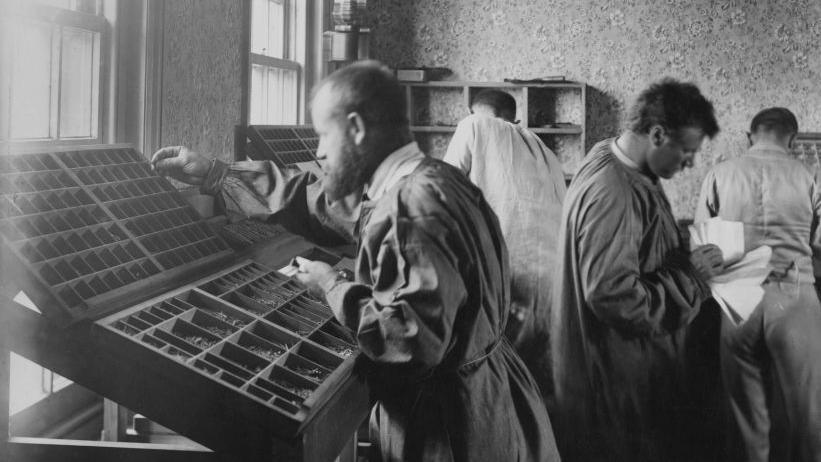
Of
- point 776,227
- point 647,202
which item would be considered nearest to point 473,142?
point 776,227

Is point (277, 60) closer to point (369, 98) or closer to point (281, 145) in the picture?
point (281, 145)

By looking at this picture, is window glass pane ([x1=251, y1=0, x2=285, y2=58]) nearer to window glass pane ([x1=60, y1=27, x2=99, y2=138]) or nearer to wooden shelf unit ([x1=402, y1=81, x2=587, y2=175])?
wooden shelf unit ([x1=402, y1=81, x2=587, y2=175])

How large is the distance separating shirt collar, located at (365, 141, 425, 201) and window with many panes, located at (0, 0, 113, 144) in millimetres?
976

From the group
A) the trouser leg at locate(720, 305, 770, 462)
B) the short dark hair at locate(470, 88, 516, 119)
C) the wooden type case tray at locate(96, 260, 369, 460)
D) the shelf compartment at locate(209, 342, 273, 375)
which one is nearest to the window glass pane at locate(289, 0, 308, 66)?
the short dark hair at locate(470, 88, 516, 119)

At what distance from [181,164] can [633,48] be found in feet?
16.8

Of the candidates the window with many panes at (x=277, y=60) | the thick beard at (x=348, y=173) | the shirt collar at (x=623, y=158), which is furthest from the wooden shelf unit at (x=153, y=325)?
the window with many panes at (x=277, y=60)

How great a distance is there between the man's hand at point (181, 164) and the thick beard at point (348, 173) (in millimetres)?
841

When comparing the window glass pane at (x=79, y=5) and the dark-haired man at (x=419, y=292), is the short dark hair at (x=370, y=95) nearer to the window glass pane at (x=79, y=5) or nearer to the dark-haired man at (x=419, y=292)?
the dark-haired man at (x=419, y=292)

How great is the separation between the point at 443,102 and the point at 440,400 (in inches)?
214

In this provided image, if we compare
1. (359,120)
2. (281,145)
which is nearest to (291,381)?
(359,120)

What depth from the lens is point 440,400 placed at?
6.37ft

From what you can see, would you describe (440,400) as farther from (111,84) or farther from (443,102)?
(443,102)

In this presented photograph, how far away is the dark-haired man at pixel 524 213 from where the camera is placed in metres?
4.34

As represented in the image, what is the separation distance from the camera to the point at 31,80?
249cm
